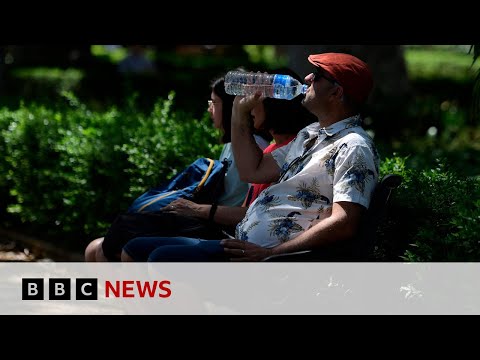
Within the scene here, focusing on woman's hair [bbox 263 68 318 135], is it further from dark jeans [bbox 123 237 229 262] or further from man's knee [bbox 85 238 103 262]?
man's knee [bbox 85 238 103 262]

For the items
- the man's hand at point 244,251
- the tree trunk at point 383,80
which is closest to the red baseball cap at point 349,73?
the man's hand at point 244,251

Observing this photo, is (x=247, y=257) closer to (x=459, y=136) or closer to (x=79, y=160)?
(x=79, y=160)

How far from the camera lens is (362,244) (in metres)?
4.23

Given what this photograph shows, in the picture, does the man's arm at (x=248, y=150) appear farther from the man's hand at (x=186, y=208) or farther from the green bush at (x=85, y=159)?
the green bush at (x=85, y=159)

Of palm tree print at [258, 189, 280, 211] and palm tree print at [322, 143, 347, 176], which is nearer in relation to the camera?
palm tree print at [322, 143, 347, 176]

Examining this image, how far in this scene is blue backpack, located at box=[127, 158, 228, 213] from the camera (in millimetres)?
5301

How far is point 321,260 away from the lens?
4.23m

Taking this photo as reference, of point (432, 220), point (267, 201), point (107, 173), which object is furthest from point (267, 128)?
point (107, 173)

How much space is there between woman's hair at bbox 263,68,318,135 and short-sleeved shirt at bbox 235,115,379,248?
441 millimetres

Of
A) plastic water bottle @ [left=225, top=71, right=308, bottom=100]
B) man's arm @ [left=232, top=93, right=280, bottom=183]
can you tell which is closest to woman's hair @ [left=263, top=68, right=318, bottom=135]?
plastic water bottle @ [left=225, top=71, right=308, bottom=100]

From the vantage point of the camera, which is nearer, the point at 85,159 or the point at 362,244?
the point at 362,244

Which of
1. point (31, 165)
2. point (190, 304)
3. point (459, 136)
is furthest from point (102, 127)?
point (459, 136)

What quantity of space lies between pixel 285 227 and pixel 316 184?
26cm

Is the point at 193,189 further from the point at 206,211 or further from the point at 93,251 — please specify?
the point at 93,251
